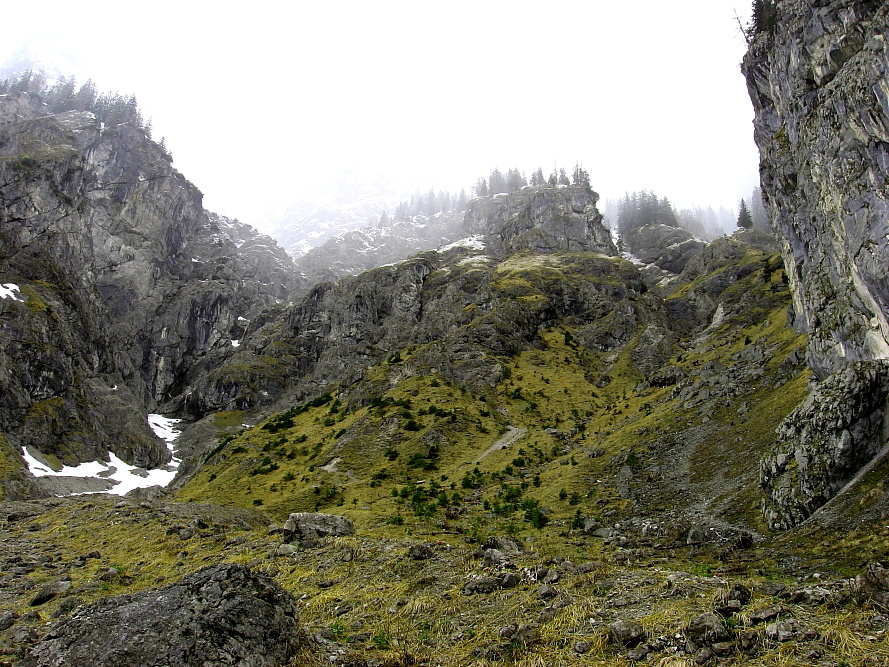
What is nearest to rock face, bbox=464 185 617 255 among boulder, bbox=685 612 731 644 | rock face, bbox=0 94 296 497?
rock face, bbox=0 94 296 497

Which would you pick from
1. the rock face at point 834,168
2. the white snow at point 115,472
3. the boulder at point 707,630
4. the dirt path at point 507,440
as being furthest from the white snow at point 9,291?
the rock face at point 834,168

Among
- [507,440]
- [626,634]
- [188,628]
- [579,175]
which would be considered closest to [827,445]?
[626,634]

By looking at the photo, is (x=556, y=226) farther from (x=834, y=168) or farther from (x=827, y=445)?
(x=827, y=445)

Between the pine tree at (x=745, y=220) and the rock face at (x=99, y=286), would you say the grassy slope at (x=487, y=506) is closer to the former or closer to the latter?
the rock face at (x=99, y=286)

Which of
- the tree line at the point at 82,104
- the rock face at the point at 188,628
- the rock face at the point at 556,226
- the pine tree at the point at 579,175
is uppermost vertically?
the tree line at the point at 82,104

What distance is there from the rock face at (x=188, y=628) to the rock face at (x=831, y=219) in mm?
17128

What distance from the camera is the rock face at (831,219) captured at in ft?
58.6

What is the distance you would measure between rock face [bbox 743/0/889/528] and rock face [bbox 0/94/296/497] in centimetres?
5464

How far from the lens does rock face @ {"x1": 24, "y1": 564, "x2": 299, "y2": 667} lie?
6777 millimetres

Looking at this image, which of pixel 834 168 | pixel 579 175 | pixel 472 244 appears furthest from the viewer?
pixel 579 175

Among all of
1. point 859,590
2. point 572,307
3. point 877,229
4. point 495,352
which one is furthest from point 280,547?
point 572,307

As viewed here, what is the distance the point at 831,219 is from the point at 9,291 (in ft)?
372

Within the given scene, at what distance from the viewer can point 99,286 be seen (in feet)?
472

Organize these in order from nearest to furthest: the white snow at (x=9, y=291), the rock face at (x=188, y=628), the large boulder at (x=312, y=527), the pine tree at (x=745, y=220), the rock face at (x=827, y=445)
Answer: the rock face at (x=188, y=628), the large boulder at (x=312, y=527), the rock face at (x=827, y=445), the white snow at (x=9, y=291), the pine tree at (x=745, y=220)
